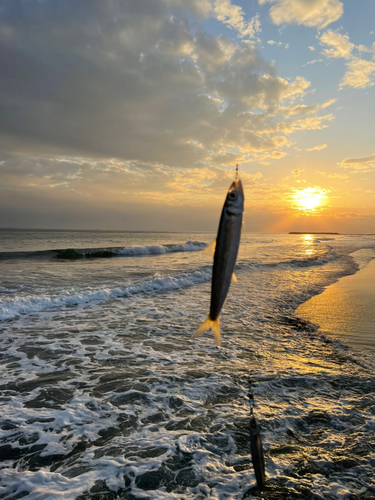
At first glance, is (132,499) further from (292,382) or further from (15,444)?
(292,382)

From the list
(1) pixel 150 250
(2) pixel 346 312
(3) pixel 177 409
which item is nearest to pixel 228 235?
(3) pixel 177 409

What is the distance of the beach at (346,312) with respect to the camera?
8695 mm

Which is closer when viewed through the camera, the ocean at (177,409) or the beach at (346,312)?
the ocean at (177,409)

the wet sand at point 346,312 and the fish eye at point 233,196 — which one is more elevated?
the fish eye at point 233,196

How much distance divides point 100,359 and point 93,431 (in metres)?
2.75

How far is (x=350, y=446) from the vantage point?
4.02 meters

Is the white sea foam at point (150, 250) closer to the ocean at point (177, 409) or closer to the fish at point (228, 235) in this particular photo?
the ocean at point (177, 409)

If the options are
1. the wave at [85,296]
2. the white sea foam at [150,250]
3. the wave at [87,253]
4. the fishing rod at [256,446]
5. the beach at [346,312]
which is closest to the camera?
the fishing rod at [256,446]

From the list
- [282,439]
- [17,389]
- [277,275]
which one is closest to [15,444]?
[17,389]

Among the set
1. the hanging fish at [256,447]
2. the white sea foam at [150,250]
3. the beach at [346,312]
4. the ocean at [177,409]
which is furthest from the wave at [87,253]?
the hanging fish at [256,447]

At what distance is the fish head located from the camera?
63.6 inches

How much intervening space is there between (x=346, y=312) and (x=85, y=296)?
11.0 m

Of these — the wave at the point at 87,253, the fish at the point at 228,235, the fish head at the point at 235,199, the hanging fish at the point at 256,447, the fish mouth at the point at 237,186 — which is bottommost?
the wave at the point at 87,253

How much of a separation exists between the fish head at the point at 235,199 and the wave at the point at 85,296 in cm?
1164
